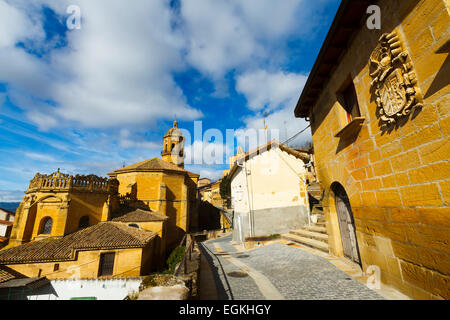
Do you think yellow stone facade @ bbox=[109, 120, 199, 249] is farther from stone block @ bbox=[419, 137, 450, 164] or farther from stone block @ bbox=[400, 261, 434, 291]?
stone block @ bbox=[419, 137, 450, 164]

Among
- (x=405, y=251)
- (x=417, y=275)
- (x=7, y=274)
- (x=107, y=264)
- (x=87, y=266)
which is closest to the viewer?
(x=417, y=275)

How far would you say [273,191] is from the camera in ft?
45.6

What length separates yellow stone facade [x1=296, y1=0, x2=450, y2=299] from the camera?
258 centimetres

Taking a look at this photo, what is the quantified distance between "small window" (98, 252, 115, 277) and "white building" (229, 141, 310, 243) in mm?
10265

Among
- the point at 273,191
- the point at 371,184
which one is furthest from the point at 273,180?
the point at 371,184

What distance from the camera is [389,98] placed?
3.31 meters

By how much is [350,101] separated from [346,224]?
3.55 m

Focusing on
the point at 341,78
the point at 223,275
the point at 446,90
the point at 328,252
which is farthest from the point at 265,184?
the point at 446,90

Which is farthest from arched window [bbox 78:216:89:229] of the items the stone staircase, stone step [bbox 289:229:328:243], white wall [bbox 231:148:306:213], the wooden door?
the wooden door

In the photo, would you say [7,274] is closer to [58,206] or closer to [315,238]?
[58,206]

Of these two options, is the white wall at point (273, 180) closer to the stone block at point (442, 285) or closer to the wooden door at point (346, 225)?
the wooden door at point (346, 225)

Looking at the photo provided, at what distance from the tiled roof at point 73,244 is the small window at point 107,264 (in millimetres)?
640

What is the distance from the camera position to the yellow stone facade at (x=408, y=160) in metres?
2.58

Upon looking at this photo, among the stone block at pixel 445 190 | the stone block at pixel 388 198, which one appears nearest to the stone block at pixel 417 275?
the stone block at pixel 388 198
